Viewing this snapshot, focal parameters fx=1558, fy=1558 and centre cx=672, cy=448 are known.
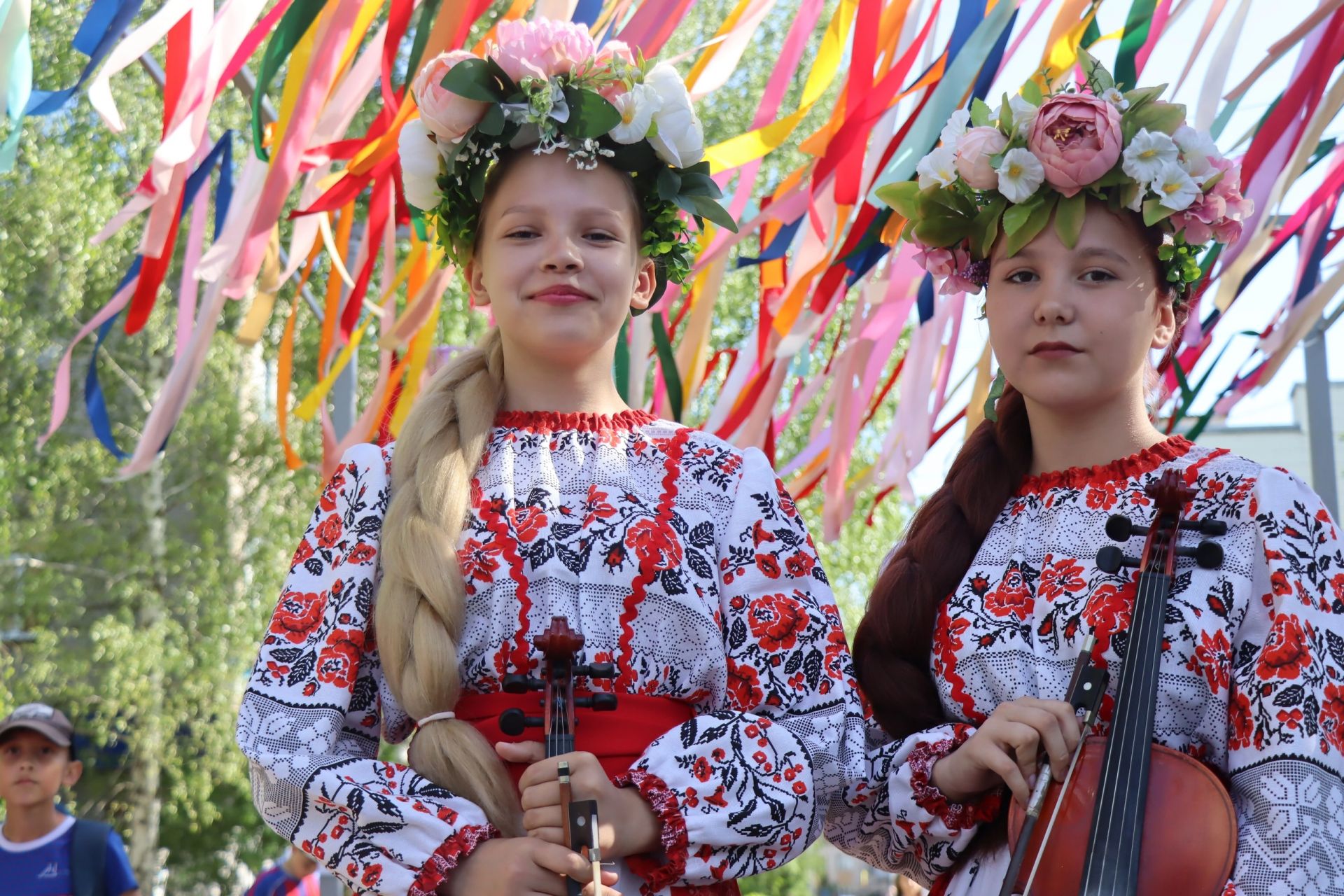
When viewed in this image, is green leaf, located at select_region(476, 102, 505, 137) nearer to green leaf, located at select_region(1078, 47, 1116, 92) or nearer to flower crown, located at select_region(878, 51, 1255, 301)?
flower crown, located at select_region(878, 51, 1255, 301)

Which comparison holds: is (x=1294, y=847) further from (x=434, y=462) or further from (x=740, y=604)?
(x=434, y=462)

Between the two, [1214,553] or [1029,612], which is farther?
[1029,612]

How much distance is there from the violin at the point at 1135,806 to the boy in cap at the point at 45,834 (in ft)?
10.6

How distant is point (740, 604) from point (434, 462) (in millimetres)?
539

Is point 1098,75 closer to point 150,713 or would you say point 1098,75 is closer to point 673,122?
point 673,122

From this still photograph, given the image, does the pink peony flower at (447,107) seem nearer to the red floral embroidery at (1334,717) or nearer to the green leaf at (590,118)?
the green leaf at (590,118)

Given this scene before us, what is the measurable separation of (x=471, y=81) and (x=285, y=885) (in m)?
5.04

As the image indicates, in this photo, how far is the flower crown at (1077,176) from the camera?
2.51m

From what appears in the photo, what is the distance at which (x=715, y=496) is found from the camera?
258 centimetres

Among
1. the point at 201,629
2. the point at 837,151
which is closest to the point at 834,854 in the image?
the point at 201,629

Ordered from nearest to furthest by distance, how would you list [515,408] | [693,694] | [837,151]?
[693,694], [515,408], [837,151]

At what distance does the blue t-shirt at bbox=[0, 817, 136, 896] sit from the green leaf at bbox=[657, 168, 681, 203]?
2964mm

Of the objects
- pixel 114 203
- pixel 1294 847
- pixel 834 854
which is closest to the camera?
pixel 1294 847

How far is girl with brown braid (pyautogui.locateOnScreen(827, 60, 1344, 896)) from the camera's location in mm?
2242
